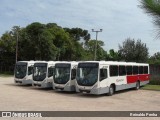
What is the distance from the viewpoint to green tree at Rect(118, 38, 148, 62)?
55.6 meters

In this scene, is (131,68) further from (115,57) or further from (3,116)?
(115,57)

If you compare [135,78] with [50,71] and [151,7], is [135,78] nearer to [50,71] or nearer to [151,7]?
[50,71]

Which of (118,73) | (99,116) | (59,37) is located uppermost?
(59,37)

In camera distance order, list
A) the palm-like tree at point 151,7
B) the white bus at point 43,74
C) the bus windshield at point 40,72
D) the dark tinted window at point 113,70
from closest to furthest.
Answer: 1. the palm-like tree at point 151,7
2. the dark tinted window at point 113,70
3. the white bus at point 43,74
4. the bus windshield at point 40,72

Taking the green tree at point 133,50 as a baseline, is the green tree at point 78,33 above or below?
above

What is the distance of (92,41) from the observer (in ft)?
292

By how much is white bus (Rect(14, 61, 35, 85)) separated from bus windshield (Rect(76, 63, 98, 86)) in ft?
25.0

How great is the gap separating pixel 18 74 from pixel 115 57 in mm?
26809

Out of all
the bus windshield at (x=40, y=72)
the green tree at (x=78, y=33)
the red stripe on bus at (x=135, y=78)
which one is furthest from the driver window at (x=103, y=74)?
the green tree at (x=78, y=33)

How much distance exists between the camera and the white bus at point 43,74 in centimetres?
2567

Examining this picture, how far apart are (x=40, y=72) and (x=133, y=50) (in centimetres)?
3309

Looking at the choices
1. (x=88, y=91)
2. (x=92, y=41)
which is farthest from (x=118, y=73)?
(x=92, y=41)

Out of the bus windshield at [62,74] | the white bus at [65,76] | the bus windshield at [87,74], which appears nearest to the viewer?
the bus windshield at [87,74]

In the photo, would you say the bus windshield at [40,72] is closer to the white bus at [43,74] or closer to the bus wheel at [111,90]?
the white bus at [43,74]
